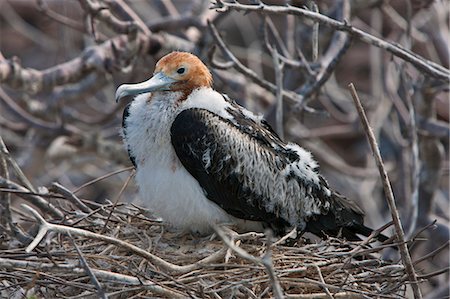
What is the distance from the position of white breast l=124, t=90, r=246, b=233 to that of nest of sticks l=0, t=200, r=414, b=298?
122 millimetres

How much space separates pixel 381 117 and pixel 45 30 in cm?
617

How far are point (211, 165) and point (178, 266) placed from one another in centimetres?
58

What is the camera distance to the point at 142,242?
477 cm

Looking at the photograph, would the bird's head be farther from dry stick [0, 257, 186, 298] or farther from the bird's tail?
dry stick [0, 257, 186, 298]

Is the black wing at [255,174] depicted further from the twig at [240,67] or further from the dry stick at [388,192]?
the dry stick at [388,192]

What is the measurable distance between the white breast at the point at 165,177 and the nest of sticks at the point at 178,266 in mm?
122

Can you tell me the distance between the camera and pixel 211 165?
459 cm

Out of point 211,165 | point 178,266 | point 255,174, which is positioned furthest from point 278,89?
point 178,266

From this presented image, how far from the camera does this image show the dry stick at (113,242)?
3.63 m

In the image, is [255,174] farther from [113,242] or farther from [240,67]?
[113,242]

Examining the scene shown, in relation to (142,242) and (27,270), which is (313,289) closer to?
(142,242)

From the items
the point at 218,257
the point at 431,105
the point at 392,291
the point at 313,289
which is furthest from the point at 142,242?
the point at 431,105

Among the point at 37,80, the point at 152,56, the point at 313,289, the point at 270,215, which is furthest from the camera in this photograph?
the point at 152,56

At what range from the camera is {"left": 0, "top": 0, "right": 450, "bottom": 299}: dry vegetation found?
4195 mm
